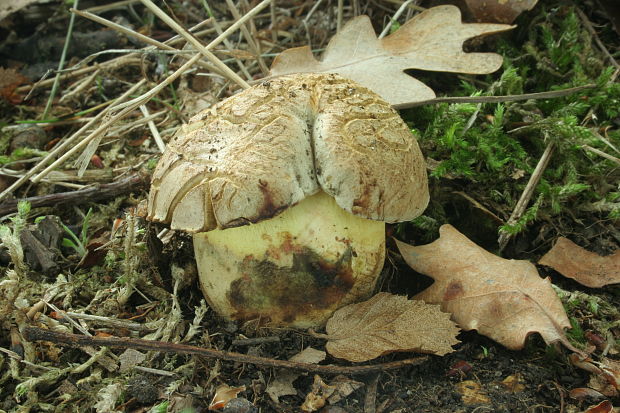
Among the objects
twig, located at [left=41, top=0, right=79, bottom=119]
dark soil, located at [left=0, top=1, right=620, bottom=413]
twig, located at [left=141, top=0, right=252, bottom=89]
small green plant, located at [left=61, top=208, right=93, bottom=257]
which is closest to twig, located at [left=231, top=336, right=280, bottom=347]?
dark soil, located at [left=0, top=1, right=620, bottom=413]

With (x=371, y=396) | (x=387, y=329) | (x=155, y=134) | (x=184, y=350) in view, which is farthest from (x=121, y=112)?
(x=371, y=396)

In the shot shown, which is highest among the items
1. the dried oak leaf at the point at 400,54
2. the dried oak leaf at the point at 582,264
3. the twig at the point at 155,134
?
the dried oak leaf at the point at 400,54

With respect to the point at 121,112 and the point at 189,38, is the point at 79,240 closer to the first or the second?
the point at 121,112

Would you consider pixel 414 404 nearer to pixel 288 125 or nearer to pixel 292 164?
pixel 292 164

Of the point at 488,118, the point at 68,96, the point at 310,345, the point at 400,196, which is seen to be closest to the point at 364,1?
the point at 488,118

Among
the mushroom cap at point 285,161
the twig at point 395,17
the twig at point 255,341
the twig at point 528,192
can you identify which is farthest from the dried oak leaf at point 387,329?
the twig at point 395,17

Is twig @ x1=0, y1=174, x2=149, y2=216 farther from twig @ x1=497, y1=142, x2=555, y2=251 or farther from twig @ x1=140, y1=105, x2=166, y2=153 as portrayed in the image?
twig @ x1=497, y1=142, x2=555, y2=251

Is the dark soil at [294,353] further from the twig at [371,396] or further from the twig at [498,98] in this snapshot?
the twig at [498,98]
